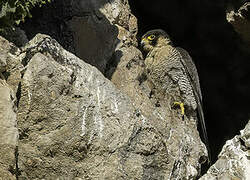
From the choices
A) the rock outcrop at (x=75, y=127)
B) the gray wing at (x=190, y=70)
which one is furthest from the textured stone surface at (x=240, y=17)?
the rock outcrop at (x=75, y=127)

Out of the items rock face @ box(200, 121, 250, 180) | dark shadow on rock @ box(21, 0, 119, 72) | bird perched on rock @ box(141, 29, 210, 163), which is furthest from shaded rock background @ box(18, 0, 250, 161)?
rock face @ box(200, 121, 250, 180)

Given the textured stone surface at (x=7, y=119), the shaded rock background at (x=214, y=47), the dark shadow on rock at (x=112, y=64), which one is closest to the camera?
the textured stone surface at (x=7, y=119)

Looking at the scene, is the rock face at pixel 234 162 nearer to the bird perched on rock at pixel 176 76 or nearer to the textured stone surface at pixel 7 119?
the bird perched on rock at pixel 176 76

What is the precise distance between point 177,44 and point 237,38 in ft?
3.71

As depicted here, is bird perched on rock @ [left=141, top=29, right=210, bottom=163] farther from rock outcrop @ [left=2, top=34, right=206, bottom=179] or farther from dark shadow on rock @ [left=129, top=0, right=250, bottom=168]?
rock outcrop @ [left=2, top=34, right=206, bottom=179]

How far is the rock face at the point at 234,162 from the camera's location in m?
4.99

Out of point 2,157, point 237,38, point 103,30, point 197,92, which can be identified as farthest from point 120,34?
point 2,157

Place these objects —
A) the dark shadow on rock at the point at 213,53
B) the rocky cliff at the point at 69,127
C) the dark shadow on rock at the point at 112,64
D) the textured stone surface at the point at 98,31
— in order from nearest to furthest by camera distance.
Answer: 1. the rocky cliff at the point at 69,127
2. the dark shadow on rock at the point at 112,64
3. the textured stone surface at the point at 98,31
4. the dark shadow on rock at the point at 213,53

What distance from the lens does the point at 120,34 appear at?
664 centimetres

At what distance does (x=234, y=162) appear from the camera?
508 cm

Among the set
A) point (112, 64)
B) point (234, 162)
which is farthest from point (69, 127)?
point (112, 64)

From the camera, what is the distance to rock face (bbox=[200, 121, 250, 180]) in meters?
4.99

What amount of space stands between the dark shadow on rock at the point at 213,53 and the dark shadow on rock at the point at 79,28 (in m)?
2.02

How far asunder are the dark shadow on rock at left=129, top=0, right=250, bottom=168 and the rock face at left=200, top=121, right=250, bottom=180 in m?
3.35
